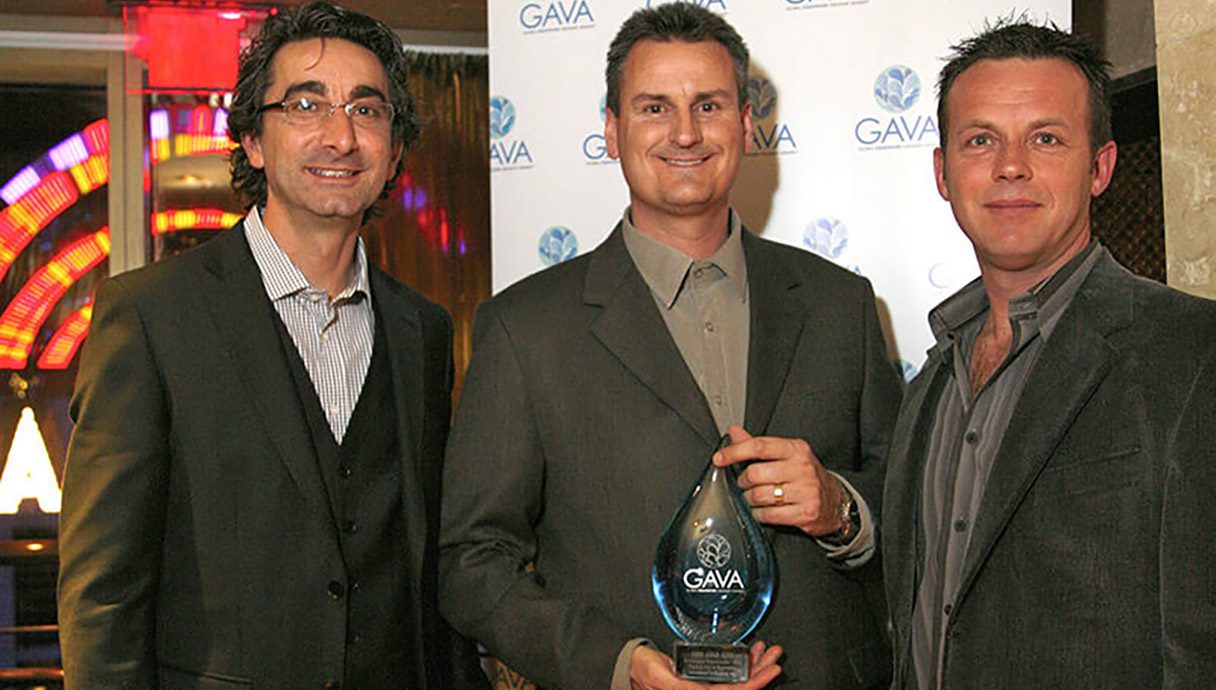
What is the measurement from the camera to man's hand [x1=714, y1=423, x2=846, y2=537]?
2.04m

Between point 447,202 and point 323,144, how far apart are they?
486 centimetres

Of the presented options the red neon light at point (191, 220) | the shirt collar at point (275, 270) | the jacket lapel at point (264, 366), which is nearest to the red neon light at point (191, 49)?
the red neon light at point (191, 220)

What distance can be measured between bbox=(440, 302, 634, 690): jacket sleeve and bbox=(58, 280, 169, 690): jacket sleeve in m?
0.48

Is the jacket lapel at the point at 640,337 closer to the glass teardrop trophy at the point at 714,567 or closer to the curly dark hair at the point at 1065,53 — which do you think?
the glass teardrop trophy at the point at 714,567

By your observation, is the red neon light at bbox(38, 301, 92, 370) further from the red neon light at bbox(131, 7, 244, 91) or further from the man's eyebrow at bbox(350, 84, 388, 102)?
the man's eyebrow at bbox(350, 84, 388, 102)

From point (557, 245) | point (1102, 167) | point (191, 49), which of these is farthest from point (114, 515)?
point (191, 49)

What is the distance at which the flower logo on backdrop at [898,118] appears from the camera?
3.09 m

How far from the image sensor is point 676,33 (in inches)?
91.3

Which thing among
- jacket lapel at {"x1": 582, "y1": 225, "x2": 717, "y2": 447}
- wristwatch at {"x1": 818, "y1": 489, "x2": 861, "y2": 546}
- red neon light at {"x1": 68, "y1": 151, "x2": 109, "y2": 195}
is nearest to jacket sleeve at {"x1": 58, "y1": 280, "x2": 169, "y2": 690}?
jacket lapel at {"x1": 582, "y1": 225, "x2": 717, "y2": 447}

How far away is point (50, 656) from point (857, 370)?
529cm

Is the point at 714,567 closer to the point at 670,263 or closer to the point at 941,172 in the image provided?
the point at 670,263

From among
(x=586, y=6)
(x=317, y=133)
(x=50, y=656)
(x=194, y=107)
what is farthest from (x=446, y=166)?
(x=317, y=133)

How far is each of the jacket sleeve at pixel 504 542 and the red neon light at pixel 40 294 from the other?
5288 mm

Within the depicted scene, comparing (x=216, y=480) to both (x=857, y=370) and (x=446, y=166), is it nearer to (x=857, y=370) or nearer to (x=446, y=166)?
(x=857, y=370)
